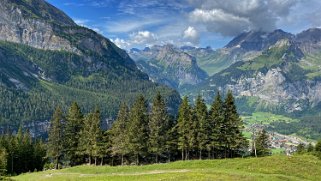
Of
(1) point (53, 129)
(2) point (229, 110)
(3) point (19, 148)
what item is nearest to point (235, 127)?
(2) point (229, 110)

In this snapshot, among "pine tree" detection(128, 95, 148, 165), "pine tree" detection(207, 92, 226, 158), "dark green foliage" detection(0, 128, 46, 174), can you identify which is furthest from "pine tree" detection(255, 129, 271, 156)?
"dark green foliage" detection(0, 128, 46, 174)

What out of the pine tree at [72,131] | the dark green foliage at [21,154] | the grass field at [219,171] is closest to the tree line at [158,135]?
the pine tree at [72,131]

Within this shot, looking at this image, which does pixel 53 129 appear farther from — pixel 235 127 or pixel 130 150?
pixel 235 127

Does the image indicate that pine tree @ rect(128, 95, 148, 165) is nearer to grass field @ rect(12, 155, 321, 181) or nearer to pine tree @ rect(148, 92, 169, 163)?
pine tree @ rect(148, 92, 169, 163)

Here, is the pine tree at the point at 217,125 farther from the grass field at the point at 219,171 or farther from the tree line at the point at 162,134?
the grass field at the point at 219,171

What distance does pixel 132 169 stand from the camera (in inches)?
3270

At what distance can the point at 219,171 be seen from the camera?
6806cm

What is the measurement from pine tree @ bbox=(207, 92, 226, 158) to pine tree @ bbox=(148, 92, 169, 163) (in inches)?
487

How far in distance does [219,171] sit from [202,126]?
32636mm

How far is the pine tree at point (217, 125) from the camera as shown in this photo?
331ft

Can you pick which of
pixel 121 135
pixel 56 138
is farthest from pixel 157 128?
pixel 56 138

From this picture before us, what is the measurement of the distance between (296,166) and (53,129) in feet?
235

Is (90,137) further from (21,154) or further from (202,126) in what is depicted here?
(21,154)

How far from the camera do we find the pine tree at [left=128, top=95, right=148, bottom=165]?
10044 cm
